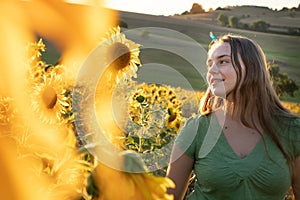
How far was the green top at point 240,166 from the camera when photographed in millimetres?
1640

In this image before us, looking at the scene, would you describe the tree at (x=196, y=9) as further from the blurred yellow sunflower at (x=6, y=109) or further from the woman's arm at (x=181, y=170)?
the blurred yellow sunflower at (x=6, y=109)

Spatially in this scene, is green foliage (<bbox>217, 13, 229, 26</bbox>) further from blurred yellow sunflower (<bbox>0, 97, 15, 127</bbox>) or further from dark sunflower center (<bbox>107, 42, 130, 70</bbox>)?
blurred yellow sunflower (<bbox>0, 97, 15, 127</bbox>)

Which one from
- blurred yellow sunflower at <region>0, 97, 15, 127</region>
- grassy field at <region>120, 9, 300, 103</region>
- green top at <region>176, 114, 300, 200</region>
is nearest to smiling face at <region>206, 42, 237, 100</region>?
green top at <region>176, 114, 300, 200</region>

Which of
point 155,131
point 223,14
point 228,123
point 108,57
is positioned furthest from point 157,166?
point 223,14

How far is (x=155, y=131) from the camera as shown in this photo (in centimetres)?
323

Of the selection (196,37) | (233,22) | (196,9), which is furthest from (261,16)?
(196,37)

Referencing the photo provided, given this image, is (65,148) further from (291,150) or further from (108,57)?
(108,57)

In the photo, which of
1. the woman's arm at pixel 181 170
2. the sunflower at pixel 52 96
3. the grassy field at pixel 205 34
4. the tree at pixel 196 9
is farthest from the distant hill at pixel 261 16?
the woman's arm at pixel 181 170

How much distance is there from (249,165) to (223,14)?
53.4ft

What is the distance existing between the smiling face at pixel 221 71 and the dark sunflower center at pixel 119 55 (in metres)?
0.60

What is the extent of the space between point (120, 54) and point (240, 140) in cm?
75

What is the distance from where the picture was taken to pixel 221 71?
1.64 metres

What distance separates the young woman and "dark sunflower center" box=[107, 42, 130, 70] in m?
0.57

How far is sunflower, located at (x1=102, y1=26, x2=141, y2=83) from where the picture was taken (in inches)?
86.4
